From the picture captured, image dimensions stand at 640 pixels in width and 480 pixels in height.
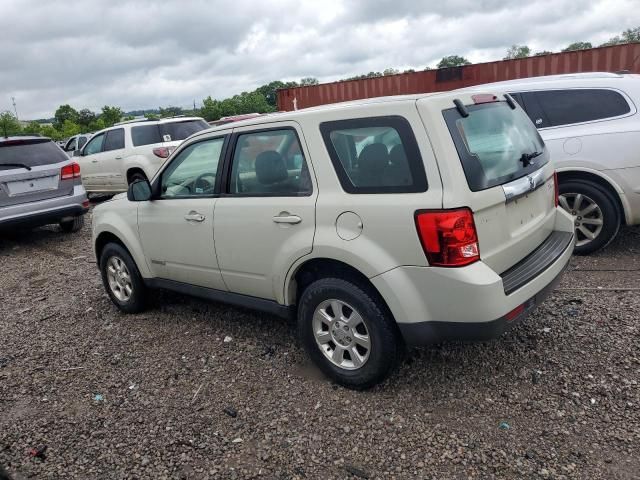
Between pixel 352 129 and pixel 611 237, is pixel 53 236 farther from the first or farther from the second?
pixel 611 237

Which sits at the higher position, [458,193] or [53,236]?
[458,193]

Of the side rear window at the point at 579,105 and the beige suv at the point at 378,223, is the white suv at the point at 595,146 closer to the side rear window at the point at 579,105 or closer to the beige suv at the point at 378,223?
the side rear window at the point at 579,105

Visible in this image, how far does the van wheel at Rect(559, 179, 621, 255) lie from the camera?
16.4 ft

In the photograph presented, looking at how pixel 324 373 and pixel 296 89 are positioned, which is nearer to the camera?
pixel 324 373

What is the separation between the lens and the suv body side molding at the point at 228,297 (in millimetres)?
3484

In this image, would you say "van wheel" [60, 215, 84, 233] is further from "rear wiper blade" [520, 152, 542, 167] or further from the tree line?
the tree line

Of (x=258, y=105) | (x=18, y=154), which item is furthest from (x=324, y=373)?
(x=258, y=105)

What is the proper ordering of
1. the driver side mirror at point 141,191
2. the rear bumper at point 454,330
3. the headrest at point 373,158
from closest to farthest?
the rear bumper at point 454,330
the headrest at point 373,158
the driver side mirror at point 141,191

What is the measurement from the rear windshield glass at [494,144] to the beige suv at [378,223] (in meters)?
0.01

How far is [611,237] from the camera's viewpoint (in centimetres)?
508

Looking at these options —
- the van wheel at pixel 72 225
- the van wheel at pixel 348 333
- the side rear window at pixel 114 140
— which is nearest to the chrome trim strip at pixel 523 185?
the van wheel at pixel 348 333

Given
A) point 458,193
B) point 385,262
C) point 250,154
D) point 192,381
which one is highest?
point 250,154

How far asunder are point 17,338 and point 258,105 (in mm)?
43930

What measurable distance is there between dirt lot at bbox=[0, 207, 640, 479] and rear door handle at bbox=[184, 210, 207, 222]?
3.29 feet
